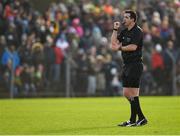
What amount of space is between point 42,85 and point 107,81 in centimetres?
253

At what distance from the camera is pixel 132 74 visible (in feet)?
45.8

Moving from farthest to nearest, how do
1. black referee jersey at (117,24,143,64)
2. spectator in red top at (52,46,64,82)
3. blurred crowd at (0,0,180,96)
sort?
spectator in red top at (52,46,64,82)
blurred crowd at (0,0,180,96)
black referee jersey at (117,24,143,64)

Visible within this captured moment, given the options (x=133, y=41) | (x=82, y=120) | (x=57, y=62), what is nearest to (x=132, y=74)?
(x=133, y=41)

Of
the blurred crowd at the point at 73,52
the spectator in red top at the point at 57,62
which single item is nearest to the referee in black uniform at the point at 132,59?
the blurred crowd at the point at 73,52

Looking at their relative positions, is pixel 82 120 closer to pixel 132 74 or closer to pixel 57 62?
pixel 132 74

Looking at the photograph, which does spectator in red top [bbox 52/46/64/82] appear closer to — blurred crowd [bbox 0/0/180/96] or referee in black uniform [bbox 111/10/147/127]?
blurred crowd [bbox 0/0/180/96]

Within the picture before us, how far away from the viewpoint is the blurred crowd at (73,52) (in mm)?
26500

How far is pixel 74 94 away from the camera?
27359 mm

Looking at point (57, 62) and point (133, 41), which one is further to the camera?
point (57, 62)

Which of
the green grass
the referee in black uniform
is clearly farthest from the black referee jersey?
the green grass

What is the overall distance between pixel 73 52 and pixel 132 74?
1320 centimetres

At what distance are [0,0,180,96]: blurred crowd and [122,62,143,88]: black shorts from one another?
12398mm

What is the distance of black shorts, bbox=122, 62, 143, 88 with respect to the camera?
1397 centimetres

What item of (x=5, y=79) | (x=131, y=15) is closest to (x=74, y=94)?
(x=5, y=79)
